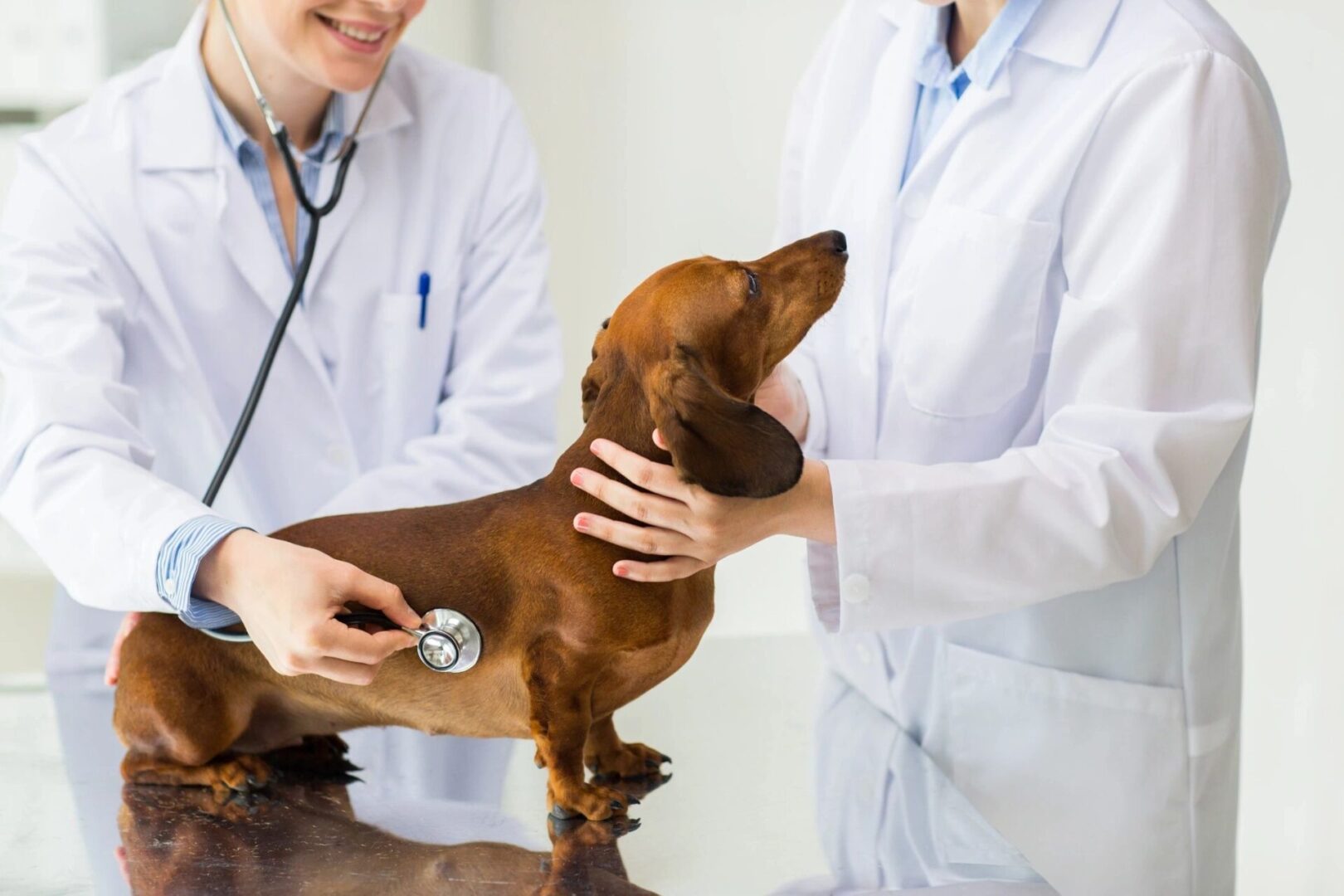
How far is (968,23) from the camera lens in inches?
59.5

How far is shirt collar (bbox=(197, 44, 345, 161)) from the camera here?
5.86ft

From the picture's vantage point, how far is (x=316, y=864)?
1.18 m

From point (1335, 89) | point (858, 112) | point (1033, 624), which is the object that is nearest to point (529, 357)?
point (858, 112)

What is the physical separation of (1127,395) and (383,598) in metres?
0.71

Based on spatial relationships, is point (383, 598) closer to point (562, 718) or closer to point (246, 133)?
point (562, 718)

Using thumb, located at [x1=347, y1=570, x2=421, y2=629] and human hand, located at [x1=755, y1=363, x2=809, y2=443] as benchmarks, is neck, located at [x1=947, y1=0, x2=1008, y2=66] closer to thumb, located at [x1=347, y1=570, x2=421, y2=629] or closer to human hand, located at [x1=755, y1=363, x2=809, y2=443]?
human hand, located at [x1=755, y1=363, x2=809, y2=443]

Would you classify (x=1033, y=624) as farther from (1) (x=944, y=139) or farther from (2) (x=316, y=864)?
(2) (x=316, y=864)

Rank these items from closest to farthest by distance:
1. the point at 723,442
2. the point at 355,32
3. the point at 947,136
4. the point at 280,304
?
the point at 723,442 → the point at 947,136 → the point at 355,32 → the point at 280,304

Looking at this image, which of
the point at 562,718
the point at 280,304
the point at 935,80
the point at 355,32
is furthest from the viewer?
the point at 280,304

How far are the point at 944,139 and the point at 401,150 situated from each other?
0.83 meters

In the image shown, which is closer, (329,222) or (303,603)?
(303,603)

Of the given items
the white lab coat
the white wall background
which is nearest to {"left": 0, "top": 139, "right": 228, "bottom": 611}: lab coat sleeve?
the white lab coat

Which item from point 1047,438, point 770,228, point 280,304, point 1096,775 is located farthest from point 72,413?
point 770,228

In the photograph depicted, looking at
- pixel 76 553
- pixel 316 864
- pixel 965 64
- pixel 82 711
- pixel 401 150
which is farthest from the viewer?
pixel 401 150
